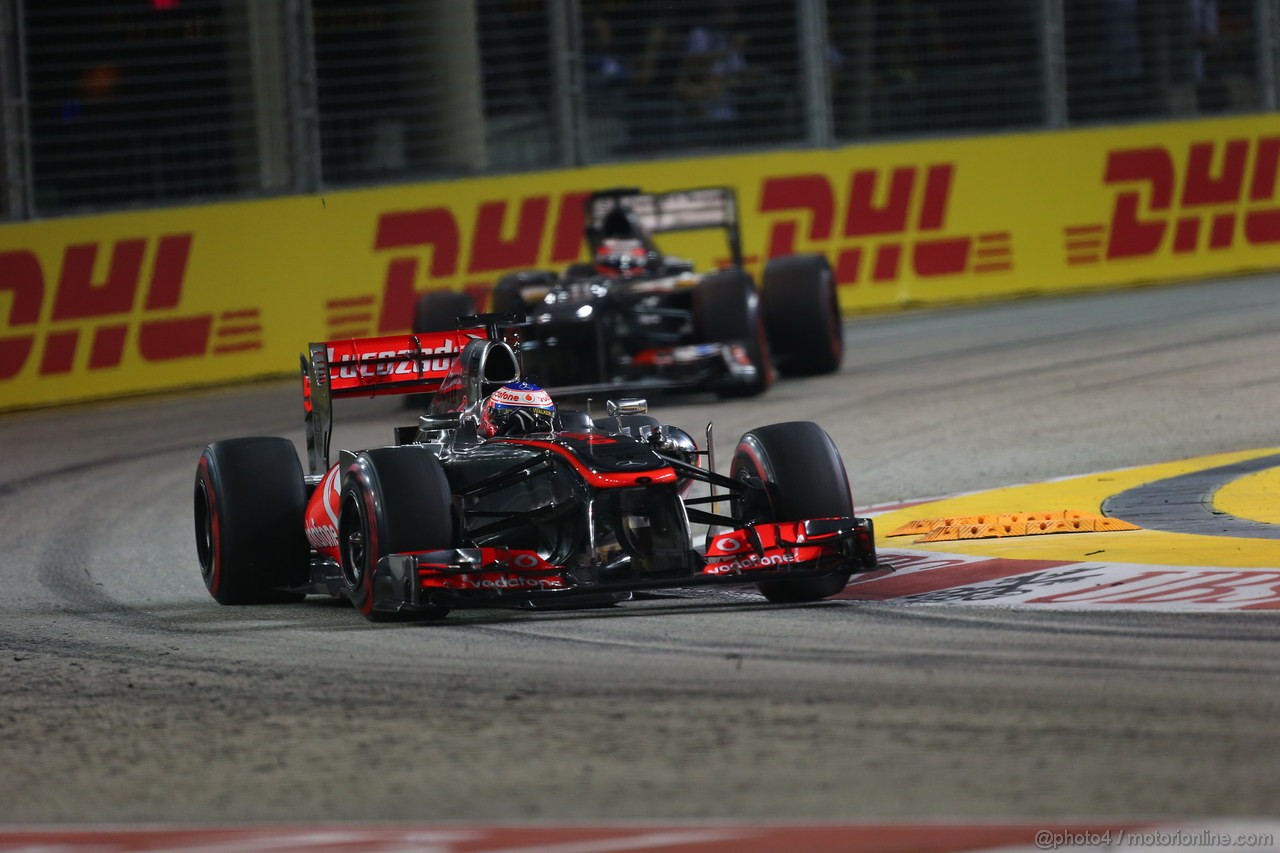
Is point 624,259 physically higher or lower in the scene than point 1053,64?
lower

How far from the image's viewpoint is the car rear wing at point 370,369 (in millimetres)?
8984

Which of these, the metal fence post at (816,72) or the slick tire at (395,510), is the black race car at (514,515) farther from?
the metal fence post at (816,72)

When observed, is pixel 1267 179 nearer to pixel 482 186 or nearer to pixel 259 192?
pixel 482 186

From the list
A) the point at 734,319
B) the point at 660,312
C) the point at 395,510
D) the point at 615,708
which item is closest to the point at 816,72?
the point at 660,312

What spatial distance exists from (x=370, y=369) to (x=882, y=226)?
11.3m

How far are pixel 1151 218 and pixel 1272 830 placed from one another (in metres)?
17.2

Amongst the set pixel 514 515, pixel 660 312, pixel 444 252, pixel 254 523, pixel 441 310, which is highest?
pixel 444 252

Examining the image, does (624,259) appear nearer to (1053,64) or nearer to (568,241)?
(568,241)

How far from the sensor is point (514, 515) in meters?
7.66

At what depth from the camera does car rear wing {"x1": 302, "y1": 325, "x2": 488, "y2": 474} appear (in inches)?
354

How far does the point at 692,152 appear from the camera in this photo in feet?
63.9

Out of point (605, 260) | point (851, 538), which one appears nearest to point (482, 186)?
point (605, 260)

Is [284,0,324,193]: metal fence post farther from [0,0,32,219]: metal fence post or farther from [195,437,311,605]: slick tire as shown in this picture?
[195,437,311,605]: slick tire

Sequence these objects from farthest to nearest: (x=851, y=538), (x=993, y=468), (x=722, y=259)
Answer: (x=722, y=259) < (x=993, y=468) < (x=851, y=538)
